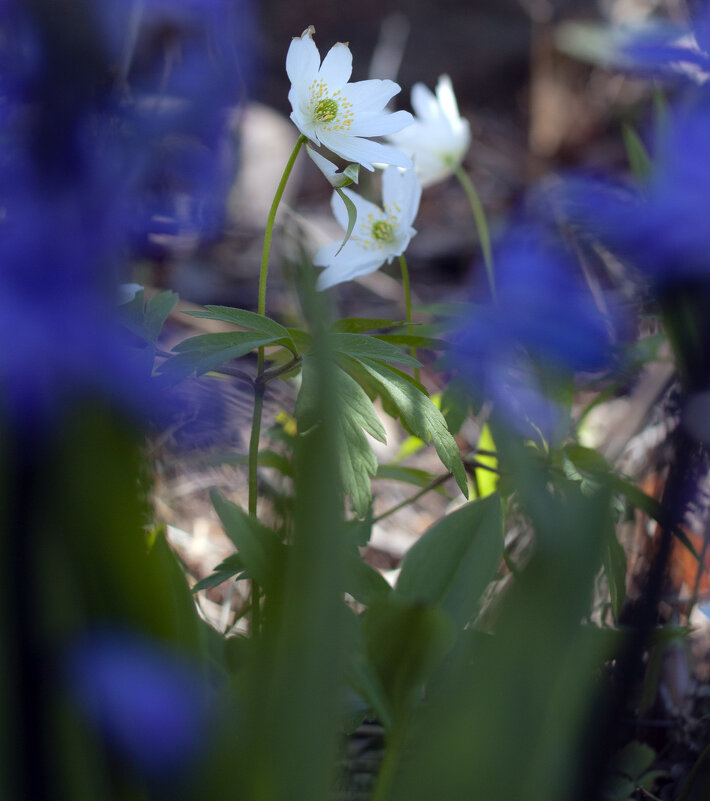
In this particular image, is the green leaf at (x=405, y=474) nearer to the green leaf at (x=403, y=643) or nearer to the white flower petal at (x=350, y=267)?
the white flower petal at (x=350, y=267)

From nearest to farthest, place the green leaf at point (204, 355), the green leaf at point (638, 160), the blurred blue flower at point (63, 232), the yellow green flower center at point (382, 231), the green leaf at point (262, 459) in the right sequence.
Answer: the blurred blue flower at point (63, 232), the green leaf at point (204, 355), the green leaf at point (262, 459), the yellow green flower center at point (382, 231), the green leaf at point (638, 160)

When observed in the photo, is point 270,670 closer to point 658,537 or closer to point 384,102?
A: point 658,537

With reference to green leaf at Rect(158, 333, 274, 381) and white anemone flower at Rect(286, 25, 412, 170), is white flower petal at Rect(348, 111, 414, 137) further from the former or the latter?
green leaf at Rect(158, 333, 274, 381)

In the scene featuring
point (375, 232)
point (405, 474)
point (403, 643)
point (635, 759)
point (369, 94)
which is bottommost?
point (635, 759)

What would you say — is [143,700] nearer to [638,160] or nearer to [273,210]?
[273,210]

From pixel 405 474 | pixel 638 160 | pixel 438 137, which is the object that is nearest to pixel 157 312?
pixel 405 474

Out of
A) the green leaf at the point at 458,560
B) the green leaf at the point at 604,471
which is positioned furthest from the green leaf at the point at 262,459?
the green leaf at the point at 604,471

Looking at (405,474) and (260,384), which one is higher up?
(260,384)
